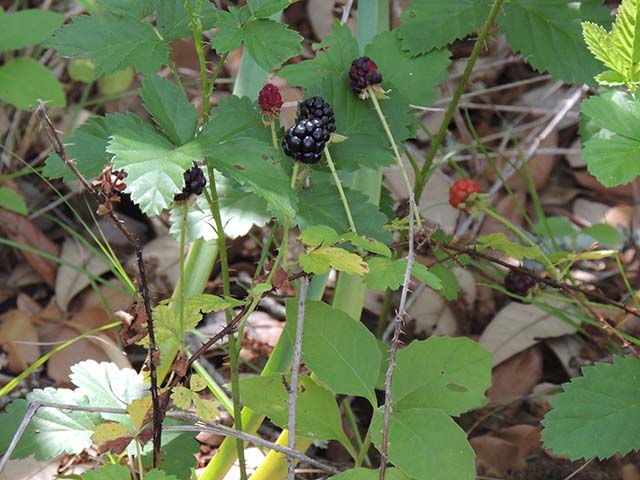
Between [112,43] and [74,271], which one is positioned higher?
[112,43]

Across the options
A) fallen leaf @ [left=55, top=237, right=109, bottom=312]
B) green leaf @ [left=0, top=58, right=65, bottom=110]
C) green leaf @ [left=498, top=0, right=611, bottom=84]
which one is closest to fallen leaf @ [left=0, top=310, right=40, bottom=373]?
fallen leaf @ [left=55, top=237, right=109, bottom=312]

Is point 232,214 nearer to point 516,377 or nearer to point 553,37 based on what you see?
point 553,37

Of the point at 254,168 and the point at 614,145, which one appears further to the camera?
the point at 614,145

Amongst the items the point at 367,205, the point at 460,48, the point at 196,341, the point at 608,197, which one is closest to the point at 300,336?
the point at 367,205

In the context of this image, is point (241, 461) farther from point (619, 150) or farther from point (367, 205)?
point (619, 150)

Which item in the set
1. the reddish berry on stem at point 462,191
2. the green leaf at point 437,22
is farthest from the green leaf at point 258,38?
the reddish berry on stem at point 462,191

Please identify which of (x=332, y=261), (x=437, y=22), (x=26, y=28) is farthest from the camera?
(x=26, y=28)

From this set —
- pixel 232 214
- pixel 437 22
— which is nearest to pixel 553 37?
pixel 437 22
